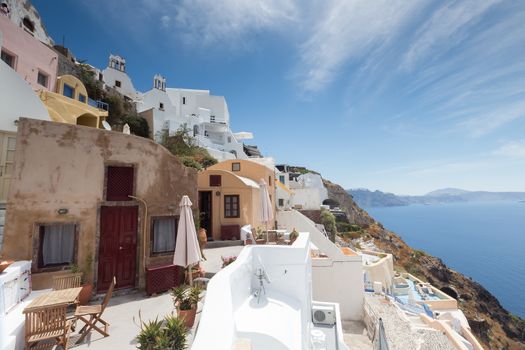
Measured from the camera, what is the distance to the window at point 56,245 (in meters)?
7.15

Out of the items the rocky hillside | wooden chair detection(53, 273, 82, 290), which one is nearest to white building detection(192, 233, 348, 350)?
wooden chair detection(53, 273, 82, 290)

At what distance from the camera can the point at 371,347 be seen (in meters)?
11.8

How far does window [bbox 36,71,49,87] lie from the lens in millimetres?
17334

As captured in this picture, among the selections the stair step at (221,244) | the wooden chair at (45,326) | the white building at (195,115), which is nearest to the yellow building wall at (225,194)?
the stair step at (221,244)

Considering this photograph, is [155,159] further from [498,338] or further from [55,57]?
[498,338]

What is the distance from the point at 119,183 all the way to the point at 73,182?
126 centimetres

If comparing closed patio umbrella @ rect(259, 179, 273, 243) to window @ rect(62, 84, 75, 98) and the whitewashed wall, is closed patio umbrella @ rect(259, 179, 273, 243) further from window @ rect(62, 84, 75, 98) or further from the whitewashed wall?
window @ rect(62, 84, 75, 98)

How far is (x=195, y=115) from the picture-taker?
48.4 meters

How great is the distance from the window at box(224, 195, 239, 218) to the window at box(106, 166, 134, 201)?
8.91 metres

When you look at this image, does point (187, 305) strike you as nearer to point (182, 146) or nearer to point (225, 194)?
point (225, 194)

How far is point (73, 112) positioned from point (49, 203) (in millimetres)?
11047

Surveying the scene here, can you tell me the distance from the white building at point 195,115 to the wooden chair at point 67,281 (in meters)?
32.2

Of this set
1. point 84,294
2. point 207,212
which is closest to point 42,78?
point 207,212

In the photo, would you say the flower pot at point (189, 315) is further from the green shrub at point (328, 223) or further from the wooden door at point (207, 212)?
the green shrub at point (328, 223)
